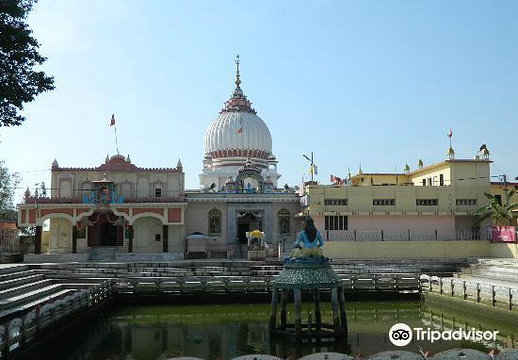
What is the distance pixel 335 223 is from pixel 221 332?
71.7 feet

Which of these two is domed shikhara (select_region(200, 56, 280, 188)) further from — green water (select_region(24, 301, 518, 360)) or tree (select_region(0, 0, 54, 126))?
tree (select_region(0, 0, 54, 126))

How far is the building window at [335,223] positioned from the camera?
41781mm

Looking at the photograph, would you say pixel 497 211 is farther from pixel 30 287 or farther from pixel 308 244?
pixel 30 287

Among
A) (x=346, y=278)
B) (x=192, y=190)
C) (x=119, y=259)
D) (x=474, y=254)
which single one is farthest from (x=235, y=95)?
(x=346, y=278)

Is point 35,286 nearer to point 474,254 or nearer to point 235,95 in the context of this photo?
point 474,254

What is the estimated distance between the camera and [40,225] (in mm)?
41562

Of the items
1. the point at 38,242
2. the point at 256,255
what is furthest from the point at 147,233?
the point at 256,255

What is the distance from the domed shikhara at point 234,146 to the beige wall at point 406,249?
15.7 m

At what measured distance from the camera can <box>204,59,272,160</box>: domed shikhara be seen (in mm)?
53875

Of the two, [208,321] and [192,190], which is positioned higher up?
[192,190]

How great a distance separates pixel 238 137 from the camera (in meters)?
54.0

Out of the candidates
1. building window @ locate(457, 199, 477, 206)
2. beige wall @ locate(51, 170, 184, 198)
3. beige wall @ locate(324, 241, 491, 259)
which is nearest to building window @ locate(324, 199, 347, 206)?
beige wall @ locate(324, 241, 491, 259)

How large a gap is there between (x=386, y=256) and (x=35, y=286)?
2288 cm

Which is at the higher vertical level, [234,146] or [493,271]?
[234,146]
